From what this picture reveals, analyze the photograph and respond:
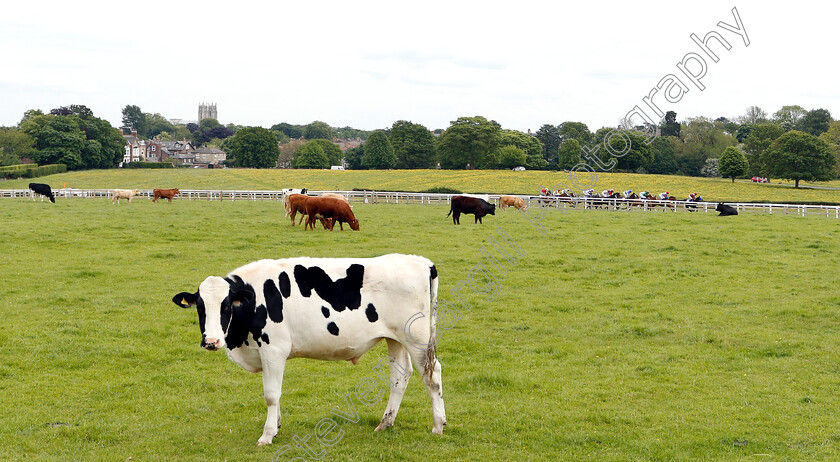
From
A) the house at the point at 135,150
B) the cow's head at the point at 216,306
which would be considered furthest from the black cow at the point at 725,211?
the house at the point at 135,150

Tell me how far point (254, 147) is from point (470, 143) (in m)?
37.3

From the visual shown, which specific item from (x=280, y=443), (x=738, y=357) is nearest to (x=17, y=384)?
(x=280, y=443)

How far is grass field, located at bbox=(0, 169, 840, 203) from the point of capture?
6681 cm

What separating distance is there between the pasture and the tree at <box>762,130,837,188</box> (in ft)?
178

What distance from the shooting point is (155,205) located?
44.8 m

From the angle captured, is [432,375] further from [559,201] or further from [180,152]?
[180,152]

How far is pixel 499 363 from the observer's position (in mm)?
11875

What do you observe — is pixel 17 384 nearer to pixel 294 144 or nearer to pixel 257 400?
pixel 257 400

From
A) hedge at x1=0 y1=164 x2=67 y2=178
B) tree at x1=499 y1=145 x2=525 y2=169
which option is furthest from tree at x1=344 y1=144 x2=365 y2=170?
hedge at x1=0 y1=164 x2=67 y2=178

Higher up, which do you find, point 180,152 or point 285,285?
point 180,152

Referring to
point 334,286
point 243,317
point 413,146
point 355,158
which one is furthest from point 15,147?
point 334,286

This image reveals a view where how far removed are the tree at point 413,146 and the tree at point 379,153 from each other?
7.74 feet

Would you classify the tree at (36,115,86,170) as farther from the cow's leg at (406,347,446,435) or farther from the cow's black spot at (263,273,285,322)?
the cow's leg at (406,347,446,435)

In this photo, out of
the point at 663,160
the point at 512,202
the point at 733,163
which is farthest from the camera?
the point at 663,160
